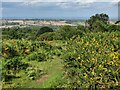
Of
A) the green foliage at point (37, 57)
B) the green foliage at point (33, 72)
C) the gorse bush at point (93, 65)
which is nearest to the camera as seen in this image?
the gorse bush at point (93, 65)

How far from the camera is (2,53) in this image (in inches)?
493

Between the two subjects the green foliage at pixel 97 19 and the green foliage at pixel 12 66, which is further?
the green foliage at pixel 97 19

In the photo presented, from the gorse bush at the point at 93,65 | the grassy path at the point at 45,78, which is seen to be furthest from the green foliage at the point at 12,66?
the gorse bush at the point at 93,65

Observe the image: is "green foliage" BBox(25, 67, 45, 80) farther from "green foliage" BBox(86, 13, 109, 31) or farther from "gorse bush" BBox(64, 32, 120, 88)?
"green foliage" BBox(86, 13, 109, 31)

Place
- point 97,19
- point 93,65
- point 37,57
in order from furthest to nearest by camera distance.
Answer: point 97,19 → point 37,57 → point 93,65

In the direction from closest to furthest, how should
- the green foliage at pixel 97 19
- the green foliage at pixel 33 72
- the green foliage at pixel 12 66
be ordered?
the green foliage at pixel 33 72, the green foliage at pixel 12 66, the green foliage at pixel 97 19

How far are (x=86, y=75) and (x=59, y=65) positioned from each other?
2445 millimetres

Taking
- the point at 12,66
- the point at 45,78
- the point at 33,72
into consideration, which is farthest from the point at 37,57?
the point at 45,78

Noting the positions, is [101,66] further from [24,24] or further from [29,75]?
[24,24]

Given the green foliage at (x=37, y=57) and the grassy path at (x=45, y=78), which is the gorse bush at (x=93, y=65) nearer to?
the grassy path at (x=45, y=78)

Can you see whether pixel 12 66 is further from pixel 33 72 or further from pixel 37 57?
pixel 37 57

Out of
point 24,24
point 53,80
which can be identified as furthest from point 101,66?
point 24,24

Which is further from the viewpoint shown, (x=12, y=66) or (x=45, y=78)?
(x=12, y=66)

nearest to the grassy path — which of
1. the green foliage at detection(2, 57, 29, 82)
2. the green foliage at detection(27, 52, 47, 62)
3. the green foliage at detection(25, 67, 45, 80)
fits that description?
the green foliage at detection(25, 67, 45, 80)
